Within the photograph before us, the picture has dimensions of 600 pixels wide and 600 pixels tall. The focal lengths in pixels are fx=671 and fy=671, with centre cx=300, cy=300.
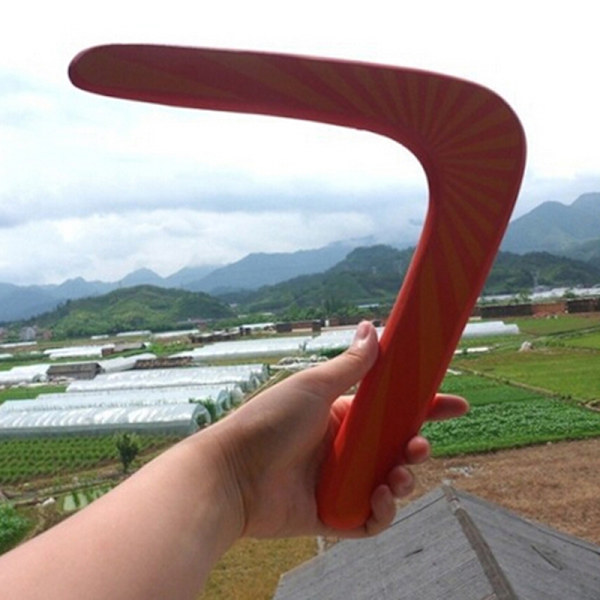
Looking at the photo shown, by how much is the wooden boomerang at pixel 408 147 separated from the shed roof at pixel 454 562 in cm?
279

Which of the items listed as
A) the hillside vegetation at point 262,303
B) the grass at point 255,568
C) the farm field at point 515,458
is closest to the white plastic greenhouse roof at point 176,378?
the farm field at point 515,458

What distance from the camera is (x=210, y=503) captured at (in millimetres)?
1443

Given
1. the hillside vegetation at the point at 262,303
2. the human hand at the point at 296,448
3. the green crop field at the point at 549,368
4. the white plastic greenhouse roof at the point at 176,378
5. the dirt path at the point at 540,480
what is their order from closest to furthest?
the human hand at the point at 296,448 < the dirt path at the point at 540,480 < the green crop field at the point at 549,368 < the white plastic greenhouse roof at the point at 176,378 < the hillside vegetation at the point at 262,303

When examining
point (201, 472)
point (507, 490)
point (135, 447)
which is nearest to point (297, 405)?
point (201, 472)

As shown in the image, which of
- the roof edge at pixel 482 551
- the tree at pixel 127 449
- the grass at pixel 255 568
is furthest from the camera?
the tree at pixel 127 449

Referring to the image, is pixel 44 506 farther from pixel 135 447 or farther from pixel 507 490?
Result: pixel 507 490

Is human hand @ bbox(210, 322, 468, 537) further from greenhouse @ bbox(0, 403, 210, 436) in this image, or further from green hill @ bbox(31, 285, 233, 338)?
green hill @ bbox(31, 285, 233, 338)

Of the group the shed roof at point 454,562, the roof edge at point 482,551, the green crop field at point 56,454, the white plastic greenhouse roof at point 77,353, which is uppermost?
the roof edge at point 482,551

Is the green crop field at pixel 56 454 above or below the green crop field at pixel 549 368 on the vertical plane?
below

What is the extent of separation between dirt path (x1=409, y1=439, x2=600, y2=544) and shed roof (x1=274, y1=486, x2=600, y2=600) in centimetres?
332

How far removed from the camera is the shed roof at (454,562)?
175 inches

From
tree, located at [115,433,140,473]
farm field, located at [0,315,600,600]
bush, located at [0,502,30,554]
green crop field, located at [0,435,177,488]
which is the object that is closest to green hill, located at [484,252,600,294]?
farm field, located at [0,315,600,600]

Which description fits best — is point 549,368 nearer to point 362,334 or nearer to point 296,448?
point 362,334

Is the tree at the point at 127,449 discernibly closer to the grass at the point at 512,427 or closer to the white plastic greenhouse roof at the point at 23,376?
the grass at the point at 512,427
